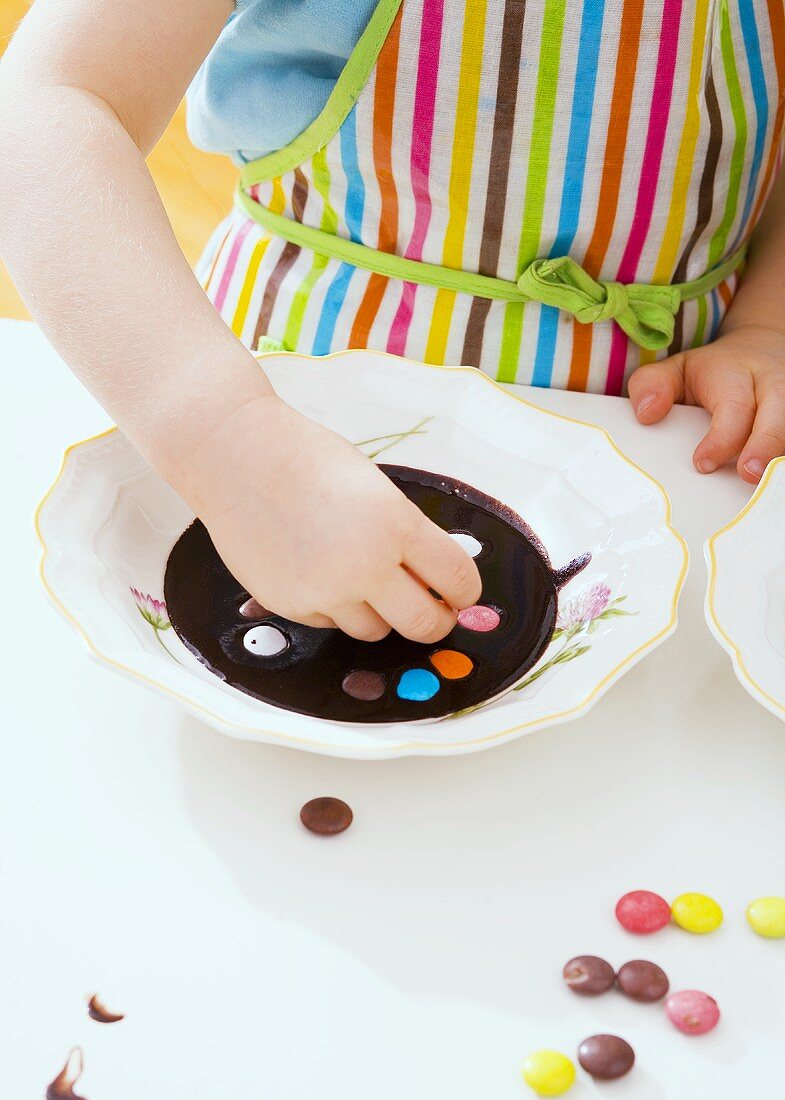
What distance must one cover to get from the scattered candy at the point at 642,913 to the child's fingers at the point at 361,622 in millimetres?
152

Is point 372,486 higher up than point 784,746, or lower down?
higher up

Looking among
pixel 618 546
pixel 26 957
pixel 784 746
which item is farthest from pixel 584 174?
pixel 26 957

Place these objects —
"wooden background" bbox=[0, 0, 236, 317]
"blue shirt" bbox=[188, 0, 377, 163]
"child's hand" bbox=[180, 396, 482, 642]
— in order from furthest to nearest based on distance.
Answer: "wooden background" bbox=[0, 0, 236, 317] → "blue shirt" bbox=[188, 0, 377, 163] → "child's hand" bbox=[180, 396, 482, 642]

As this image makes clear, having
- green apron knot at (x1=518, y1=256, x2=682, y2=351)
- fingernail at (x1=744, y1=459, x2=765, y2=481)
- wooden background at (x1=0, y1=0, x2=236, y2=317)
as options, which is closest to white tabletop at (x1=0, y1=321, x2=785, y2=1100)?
fingernail at (x1=744, y1=459, x2=765, y2=481)

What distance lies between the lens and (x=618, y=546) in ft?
1.76

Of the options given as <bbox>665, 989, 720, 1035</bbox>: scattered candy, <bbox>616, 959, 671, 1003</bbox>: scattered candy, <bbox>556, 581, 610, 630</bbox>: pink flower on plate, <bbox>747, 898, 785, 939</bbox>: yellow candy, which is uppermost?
<bbox>556, 581, 610, 630</bbox>: pink flower on plate

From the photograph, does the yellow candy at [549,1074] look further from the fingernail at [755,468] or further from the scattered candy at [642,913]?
the fingernail at [755,468]

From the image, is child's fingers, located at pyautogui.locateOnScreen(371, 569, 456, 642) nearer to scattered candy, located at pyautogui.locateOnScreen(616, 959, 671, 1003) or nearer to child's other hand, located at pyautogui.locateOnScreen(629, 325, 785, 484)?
scattered candy, located at pyautogui.locateOnScreen(616, 959, 671, 1003)

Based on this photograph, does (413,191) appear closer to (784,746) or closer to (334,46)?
(334,46)

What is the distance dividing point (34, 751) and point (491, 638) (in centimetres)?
21

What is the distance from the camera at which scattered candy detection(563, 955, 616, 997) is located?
0.37m

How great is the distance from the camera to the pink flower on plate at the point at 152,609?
1.58ft

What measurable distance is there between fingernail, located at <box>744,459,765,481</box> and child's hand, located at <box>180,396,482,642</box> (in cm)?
25

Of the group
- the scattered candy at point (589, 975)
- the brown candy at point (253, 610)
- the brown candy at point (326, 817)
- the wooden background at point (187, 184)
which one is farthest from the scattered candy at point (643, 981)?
the wooden background at point (187, 184)
